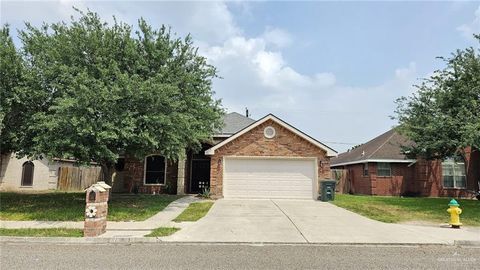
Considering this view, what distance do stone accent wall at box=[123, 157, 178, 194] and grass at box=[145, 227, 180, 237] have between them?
11.7 meters

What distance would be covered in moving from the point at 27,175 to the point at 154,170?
35.3ft

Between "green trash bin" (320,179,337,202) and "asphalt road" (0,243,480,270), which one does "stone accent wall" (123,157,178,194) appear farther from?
"asphalt road" (0,243,480,270)

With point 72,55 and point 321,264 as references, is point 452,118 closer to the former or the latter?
point 321,264

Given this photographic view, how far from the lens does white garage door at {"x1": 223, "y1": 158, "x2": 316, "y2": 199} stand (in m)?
19.1

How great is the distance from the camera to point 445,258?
7.43 metres

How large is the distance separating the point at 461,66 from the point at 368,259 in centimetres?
1361

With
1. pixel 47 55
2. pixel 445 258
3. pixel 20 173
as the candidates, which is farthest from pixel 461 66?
pixel 20 173

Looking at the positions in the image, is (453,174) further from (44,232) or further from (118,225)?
(44,232)

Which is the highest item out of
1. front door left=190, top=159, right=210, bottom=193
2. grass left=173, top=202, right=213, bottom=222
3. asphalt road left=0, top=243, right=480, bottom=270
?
front door left=190, top=159, right=210, bottom=193

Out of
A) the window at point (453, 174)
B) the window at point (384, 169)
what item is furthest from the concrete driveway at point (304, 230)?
the window at point (453, 174)

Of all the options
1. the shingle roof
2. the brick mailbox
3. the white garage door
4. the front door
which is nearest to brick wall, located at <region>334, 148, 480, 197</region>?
A: the white garage door

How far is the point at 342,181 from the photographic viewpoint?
28.6 metres

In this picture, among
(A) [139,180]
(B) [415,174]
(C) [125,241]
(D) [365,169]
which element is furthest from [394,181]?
(C) [125,241]

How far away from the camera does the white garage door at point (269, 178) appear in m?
19.1
